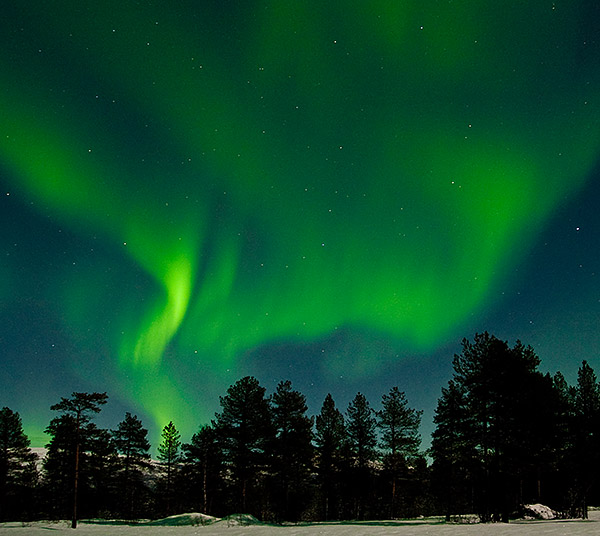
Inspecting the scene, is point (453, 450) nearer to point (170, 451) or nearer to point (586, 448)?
point (586, 448)

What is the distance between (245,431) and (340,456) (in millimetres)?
11970

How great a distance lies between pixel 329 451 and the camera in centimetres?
3938

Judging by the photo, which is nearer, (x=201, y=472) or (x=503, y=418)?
(x=503, y=418)

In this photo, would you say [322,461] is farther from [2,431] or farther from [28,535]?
Answer: [2,431]

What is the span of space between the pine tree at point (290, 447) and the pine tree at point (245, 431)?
1303 mm

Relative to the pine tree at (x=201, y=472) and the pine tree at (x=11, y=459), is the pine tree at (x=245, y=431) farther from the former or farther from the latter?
the pine tree at (x=11, y=459)

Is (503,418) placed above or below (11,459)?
above

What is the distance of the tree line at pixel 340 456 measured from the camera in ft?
73.5

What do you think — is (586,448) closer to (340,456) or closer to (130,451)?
(340,456)

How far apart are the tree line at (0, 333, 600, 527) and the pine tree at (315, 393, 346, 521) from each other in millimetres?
100

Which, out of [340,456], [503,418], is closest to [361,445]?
[340,456]

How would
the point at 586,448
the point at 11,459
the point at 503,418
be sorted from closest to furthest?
the point at 503,418 < the point at 586,448 < the point at 11,459

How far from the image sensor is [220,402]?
3388 cm

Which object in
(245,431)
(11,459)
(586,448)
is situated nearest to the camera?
(586,448)
